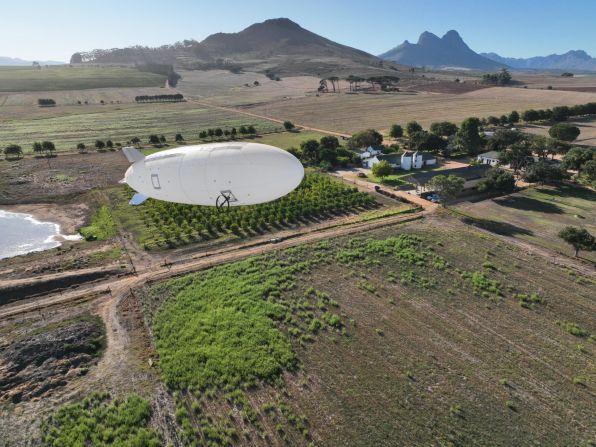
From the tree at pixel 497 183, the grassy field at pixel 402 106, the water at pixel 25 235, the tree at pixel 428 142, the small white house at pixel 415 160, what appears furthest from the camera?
the grassy field at pixel 402 106

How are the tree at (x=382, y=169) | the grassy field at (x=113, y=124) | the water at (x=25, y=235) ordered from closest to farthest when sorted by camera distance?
the water at (x=25, y=235) → the tree at (x=382, y=169) → the grassy field at (x=113, y=124)

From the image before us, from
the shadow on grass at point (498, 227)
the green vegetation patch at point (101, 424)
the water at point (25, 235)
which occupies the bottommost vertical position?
the green vegetation patch at point (101, 424)

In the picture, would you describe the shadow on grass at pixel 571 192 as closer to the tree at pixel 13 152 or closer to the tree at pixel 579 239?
the tree at pixel 579 239

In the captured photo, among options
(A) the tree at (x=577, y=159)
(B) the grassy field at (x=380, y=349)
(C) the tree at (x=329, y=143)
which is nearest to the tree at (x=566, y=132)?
(A) the tree at (x=577, y=159)

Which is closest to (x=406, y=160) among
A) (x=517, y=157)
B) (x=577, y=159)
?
(x=517, y=157)

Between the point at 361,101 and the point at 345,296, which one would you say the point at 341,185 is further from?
the point at 361,101

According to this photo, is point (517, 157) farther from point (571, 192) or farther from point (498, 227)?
point (498, 227)

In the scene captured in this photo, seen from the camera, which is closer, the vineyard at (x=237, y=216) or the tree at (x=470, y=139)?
the vineyard at (x=237, y=216)

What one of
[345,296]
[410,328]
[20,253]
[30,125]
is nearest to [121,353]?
[345,296]
